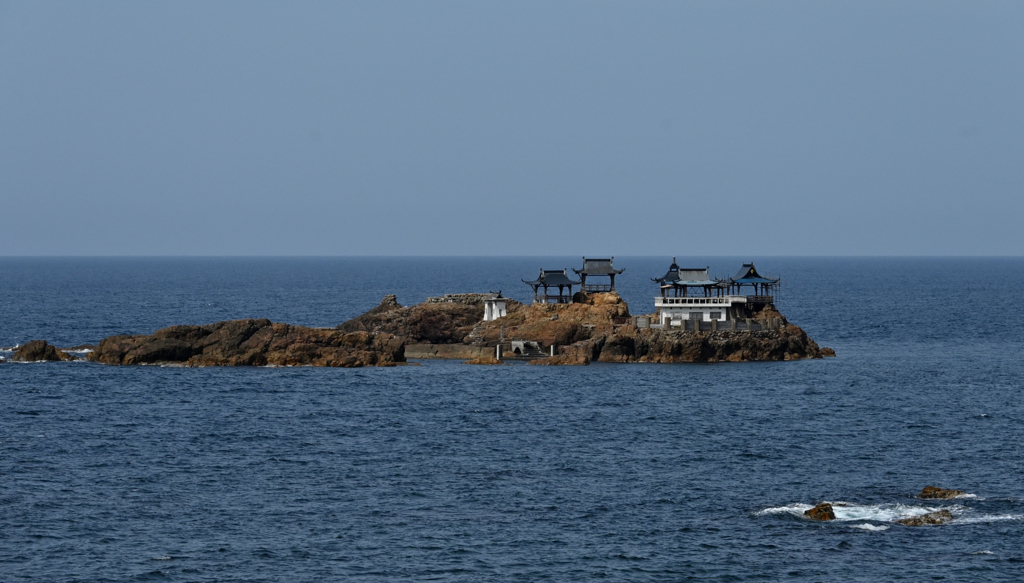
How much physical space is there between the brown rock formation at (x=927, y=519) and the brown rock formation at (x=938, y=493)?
3990 millimetres

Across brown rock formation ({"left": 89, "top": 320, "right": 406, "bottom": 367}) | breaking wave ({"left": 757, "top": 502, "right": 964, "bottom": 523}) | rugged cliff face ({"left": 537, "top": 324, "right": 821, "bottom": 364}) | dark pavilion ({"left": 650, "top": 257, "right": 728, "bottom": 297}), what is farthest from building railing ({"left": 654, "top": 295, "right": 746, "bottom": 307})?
breaking wave ({"left": 757, "top": 502, "right": 964, "bottom": 523})

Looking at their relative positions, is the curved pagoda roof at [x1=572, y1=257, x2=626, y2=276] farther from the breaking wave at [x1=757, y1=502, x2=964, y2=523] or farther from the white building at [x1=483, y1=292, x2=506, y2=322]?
the breaking wave at [x1=757, y1=502, x2=964, y2=523]

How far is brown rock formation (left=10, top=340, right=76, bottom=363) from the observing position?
388 ft

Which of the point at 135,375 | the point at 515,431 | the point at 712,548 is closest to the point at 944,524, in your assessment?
the point at 712,548

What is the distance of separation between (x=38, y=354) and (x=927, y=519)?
89.8 metres

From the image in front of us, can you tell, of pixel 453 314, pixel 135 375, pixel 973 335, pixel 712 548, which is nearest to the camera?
pixel 712 548

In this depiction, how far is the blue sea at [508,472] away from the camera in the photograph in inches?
2064

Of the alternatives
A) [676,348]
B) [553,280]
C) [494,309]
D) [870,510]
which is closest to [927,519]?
[870,510]

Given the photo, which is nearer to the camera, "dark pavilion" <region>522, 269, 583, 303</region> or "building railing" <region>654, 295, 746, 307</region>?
"building railing" <region>654, 295, 746, 307</region>

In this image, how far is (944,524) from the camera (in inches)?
2227

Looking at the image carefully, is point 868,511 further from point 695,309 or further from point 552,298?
point 552,298

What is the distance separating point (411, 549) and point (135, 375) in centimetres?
6262

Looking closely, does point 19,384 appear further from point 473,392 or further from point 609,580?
point 609,580

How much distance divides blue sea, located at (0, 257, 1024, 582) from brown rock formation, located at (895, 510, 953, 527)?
2.25ft
